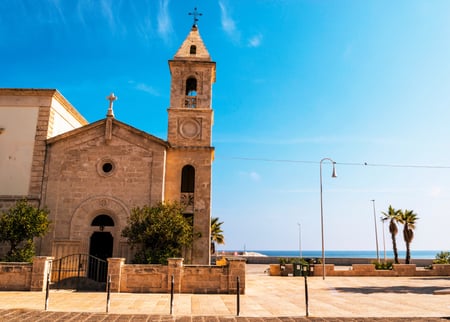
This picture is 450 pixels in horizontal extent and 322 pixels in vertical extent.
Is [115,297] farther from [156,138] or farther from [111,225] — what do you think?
[156,138]

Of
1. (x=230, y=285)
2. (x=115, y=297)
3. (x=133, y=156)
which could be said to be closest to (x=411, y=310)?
(x=230, y=285)

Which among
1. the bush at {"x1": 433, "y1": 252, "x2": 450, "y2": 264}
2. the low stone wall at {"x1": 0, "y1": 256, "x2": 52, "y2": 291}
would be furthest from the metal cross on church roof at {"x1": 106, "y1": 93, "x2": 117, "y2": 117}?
the bush at {"x1": 433, "y1": 252, "x2": 450, "y2": 264}

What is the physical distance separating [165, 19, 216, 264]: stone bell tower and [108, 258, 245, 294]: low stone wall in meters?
4.41

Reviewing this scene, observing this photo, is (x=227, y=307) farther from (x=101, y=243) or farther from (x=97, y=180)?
(x=97, y=180)

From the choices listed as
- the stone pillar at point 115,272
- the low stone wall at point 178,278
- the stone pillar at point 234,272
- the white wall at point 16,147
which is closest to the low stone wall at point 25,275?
the stone pillar at point 115,272

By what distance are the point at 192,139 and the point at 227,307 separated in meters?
12.7

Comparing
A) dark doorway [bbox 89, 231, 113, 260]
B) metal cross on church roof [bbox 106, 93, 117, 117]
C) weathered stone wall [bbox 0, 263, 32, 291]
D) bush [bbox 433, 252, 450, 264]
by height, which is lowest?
weathered stone wall [bbox 0, 263, 32, 291]

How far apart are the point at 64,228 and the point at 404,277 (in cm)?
2450

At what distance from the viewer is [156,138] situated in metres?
23.7

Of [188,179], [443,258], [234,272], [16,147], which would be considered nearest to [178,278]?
[234,272]

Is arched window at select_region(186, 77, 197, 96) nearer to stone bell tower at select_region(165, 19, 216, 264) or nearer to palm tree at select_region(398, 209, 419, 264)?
stone bell tower at select_region(165, 19, 216, 264)

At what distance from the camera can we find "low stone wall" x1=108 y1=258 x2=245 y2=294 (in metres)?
17.7

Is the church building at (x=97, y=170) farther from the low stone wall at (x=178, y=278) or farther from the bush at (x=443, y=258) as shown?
the bush at (x=443, y=258)

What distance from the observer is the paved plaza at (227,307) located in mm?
11828
